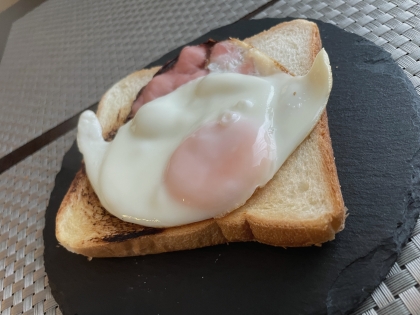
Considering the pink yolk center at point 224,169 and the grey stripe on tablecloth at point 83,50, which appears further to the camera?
the grey stripe on tablecloth at point 83,50

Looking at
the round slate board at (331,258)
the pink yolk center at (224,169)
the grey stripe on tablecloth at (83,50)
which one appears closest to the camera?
the round slate board at (331,258)

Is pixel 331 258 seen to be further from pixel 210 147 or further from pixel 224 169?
pixel 210 147

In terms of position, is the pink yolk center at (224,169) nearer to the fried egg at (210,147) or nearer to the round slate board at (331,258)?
the fried egg at (210,147)

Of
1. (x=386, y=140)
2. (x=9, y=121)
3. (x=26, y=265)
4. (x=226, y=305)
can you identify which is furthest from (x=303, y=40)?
(x=9, y=121)

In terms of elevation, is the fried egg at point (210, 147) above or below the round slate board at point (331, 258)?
above

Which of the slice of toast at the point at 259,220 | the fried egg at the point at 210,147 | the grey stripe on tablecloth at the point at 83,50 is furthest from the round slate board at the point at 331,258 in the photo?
the grey stripe on tablecloth at the point at 83,50

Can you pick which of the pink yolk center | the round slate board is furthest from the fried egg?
the round slate board

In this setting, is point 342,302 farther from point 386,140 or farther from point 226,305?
point 386,140
